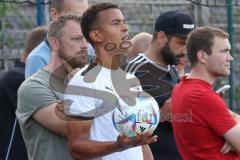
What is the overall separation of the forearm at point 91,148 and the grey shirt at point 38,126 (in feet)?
0.93

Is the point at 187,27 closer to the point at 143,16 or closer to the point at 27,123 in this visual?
the point at 27,123

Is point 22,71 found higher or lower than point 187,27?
lower

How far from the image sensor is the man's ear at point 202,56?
5.51 meters

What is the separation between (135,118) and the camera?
449cm

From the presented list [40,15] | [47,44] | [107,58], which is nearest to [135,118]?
[107,58]

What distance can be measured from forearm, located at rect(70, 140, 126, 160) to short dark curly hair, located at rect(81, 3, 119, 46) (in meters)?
0.73

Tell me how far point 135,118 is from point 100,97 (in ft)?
1.06

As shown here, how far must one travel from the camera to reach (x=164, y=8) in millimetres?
8828

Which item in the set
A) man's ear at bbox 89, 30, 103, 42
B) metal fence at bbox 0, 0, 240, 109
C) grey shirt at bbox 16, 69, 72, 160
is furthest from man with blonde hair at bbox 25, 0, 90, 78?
metal fence at bbox 0, 0, 240, 109

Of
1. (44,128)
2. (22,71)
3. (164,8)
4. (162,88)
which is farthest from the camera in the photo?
(164,8)

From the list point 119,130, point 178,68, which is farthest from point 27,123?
point 178,68

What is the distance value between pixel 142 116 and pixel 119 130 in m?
0.16

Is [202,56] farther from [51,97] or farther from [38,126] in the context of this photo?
[38,126]

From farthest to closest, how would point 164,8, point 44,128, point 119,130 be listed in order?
point 164,8 < point 44,128 < point 119,130
